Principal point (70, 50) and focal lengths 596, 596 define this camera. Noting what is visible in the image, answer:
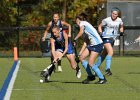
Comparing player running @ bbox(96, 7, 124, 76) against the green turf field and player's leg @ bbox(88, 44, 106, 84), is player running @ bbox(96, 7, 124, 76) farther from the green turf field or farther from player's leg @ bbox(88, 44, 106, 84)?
player's leg @ bbox(88, 44, 106, 84)

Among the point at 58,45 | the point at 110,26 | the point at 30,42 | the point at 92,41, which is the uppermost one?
the point at 110,26

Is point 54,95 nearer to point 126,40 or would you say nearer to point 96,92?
point 96,92

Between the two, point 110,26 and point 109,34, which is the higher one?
point 110,26

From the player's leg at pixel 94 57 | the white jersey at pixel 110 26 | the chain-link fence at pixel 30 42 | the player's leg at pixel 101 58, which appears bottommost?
the chain-link fence at pixel 30 42

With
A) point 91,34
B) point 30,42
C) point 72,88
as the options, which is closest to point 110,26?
point 91,34

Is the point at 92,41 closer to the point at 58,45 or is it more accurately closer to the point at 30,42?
the point at 58,45

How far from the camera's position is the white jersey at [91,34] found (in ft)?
46.6

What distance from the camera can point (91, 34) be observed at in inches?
561

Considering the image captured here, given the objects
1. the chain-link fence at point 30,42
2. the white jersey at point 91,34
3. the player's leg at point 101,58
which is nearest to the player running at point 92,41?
the white jersey at point 91,34

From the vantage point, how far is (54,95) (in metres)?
12.1

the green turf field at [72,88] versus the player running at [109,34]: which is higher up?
the player running at [109,34]

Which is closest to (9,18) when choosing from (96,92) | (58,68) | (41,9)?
(41,9)

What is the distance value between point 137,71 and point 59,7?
86.6 feet

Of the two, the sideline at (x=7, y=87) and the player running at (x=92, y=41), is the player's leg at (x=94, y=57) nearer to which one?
the player running at (x=92, y=41)
